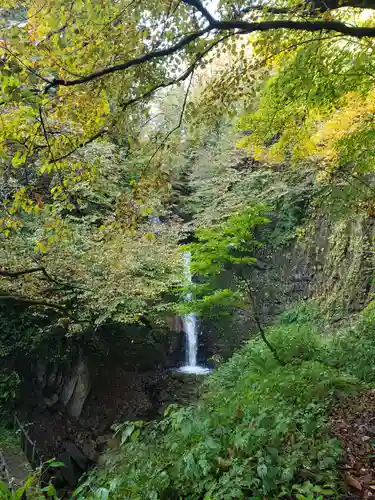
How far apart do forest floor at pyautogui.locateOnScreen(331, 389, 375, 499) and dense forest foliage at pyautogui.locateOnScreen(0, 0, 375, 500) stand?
0.29 feet

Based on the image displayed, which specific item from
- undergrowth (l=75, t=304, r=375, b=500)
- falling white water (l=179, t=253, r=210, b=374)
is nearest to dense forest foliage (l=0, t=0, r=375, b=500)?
undergrowth (l=75, t=304, r=375, b=500)

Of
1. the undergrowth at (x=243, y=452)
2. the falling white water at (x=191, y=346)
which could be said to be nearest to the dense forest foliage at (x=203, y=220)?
the undergrowth at (x=243, y=452)

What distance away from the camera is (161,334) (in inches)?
473

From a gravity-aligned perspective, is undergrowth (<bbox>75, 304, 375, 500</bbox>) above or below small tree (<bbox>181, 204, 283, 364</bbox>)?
below

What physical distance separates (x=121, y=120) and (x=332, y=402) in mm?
3864

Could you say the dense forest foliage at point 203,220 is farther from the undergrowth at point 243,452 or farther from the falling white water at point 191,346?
the falling white water at point 191,346

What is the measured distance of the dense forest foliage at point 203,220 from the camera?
2.81 metres

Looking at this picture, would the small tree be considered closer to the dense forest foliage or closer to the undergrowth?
the dense forest foliage

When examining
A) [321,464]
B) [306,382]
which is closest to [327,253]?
[306,382]

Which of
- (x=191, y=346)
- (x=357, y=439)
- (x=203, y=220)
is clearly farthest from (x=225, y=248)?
(x=191, y=346)

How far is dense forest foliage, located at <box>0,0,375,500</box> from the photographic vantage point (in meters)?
2.81

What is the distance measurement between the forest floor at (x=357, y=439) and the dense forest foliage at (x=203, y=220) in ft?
0.29

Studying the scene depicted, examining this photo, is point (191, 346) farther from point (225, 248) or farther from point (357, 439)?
point (357, 439)

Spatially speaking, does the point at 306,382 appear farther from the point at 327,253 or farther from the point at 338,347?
the point at 327,253
